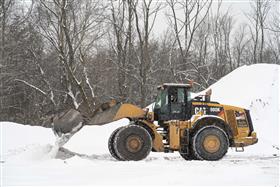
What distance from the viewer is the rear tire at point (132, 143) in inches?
461

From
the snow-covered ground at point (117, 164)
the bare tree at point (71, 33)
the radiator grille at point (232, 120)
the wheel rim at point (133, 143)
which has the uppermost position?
the bare tree at point (71, 33)

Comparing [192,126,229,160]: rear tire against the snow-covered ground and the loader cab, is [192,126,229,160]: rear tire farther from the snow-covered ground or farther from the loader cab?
the loader cab

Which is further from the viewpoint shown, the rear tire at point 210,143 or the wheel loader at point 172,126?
the rear tire at point 210,143

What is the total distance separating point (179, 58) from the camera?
1478 inches

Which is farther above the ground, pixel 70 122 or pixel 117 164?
pixel 70 122

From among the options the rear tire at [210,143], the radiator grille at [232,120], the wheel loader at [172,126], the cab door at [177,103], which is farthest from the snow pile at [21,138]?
the radiator grille at [232,120]

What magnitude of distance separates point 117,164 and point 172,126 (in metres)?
2.61

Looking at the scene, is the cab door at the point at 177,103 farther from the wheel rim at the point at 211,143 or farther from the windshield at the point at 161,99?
the wheel rim at the point at 211,143

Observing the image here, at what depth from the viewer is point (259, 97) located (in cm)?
2086

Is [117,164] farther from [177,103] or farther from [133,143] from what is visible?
[177,103]

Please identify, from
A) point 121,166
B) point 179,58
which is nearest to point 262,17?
point 179,58

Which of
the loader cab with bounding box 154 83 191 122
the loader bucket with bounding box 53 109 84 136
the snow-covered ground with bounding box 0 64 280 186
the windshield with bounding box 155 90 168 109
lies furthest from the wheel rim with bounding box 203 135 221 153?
the loader bucket with bounding box 53 109 84 136

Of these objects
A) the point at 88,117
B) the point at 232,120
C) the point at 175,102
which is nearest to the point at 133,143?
the point at 88,117

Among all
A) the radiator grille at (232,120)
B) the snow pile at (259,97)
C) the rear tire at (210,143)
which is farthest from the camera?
the snow pile at (259,97)
